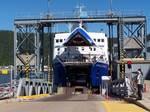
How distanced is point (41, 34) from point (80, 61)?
21.6 m

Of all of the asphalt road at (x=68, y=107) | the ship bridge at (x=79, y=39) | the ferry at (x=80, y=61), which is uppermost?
the ship bridge at (x=79, y=39)

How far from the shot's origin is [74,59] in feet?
163

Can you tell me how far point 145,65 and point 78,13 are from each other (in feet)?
45.7

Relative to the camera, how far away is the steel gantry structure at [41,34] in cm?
6550

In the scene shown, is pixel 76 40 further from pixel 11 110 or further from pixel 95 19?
pixel 11 110

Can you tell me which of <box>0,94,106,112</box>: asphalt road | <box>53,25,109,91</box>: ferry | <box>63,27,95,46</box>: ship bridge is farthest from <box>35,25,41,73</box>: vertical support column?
<box>0,94,106,112</box>: asphalt road

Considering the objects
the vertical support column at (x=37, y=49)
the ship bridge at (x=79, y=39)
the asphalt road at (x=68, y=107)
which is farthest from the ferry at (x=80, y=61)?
the asphalt road at (x=68, y=107)

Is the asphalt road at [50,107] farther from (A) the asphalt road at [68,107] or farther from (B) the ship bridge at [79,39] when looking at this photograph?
(B) the ship bridge at [79,39]

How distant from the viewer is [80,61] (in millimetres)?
49188

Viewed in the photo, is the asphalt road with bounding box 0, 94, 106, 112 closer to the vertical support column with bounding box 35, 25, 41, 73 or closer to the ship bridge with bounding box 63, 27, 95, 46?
the ship bridge with bounding box 63, 27, 95, 46

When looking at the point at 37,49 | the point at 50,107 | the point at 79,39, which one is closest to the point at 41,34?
the point at 37,49

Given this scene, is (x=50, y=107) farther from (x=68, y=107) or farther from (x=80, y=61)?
(x=80, y=61)

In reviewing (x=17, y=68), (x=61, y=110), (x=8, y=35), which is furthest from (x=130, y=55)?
(x=8, y=35)

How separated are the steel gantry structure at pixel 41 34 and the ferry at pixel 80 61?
12102 millimetres
